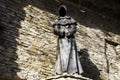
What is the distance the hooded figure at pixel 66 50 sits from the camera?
5.66 m

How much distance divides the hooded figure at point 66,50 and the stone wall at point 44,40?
32.3 inches

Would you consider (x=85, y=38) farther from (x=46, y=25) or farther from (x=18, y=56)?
(x=18, y=56)

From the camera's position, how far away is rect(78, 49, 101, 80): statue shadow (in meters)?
7.20

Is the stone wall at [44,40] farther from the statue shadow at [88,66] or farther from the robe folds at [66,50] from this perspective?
the robe folds at [66,50]

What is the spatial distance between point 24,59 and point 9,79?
0.57 m

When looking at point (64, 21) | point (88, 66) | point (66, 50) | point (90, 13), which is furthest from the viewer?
point (90, 13)

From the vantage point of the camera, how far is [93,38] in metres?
7.79

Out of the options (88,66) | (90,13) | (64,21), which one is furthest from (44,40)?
(90,13)

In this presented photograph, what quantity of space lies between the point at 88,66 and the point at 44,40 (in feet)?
3.73

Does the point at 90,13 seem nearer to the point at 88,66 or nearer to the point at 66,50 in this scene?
the point at 88,66

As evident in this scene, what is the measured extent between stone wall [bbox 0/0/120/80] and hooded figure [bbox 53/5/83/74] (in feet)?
2.69

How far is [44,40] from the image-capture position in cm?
688

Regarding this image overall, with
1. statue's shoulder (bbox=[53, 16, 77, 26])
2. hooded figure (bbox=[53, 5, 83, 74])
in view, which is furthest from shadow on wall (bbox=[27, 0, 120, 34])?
hooded figure (bbox=[53, 5, 83, 74])

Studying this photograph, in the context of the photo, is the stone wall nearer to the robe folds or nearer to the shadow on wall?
the shadow on wall
